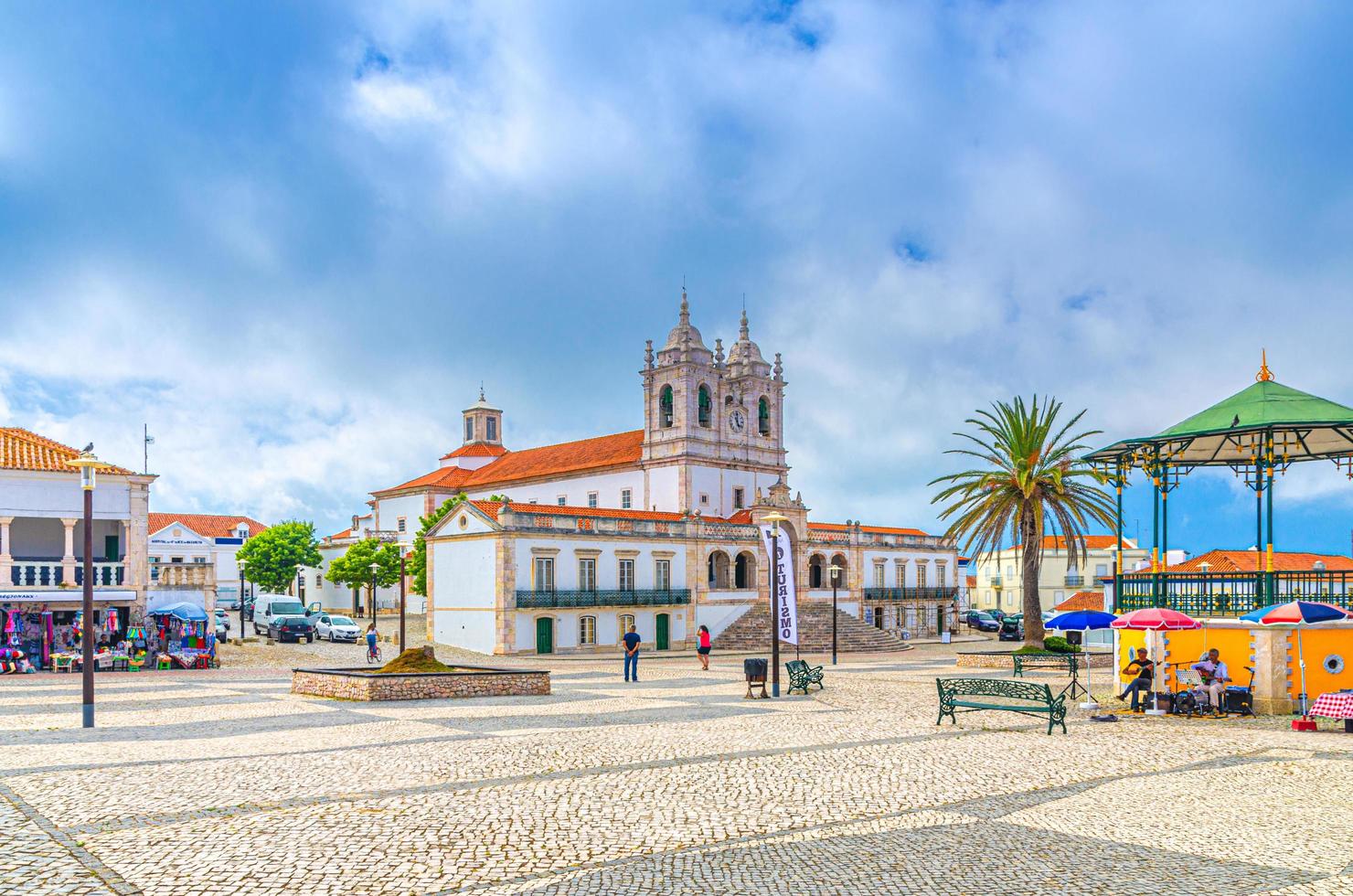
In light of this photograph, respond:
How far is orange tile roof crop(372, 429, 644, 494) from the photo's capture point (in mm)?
70669

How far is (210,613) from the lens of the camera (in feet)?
143

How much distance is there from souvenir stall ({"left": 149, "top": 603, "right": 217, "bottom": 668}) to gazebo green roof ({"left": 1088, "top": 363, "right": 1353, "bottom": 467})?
87.7 ft

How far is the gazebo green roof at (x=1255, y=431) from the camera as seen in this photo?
22.2 m

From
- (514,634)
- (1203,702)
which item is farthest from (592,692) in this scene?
(514,634)

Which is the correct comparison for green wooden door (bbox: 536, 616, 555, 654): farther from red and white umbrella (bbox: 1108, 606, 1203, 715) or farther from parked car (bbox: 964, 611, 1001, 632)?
parked car (bbox: 964, 611, 1001, 632)

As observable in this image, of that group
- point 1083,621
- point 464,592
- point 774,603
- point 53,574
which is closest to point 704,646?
point 774,603

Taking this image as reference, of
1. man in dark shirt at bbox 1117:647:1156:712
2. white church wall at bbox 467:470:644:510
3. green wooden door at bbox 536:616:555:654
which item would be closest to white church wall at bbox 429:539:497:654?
green wooden door at bbox 536:616:555:654

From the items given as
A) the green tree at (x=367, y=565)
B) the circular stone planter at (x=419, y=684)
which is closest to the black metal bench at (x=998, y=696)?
the circular stone planter at (x=419, y=684)

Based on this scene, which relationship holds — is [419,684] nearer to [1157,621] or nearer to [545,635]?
[1157,621]

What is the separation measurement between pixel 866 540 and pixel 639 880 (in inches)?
2227

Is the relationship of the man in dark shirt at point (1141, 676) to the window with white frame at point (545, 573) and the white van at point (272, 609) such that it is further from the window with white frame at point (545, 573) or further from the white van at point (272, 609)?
the white van at point (272, 609)

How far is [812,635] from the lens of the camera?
5516 centimetres

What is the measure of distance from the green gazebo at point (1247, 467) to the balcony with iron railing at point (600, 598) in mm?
26770

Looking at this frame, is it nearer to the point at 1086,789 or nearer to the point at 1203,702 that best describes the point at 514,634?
the point at 1203,702
